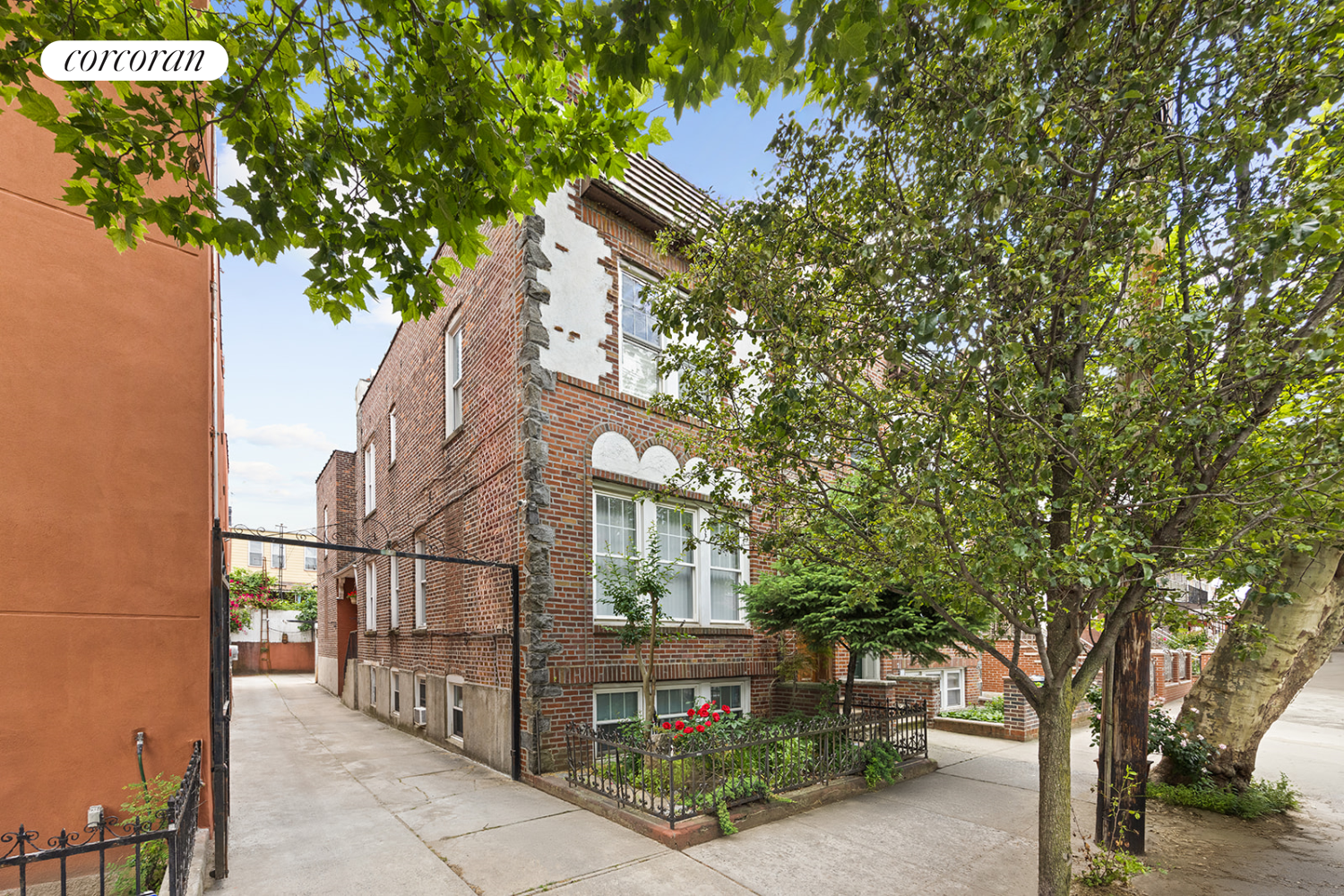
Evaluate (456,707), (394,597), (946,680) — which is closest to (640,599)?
(456,707)

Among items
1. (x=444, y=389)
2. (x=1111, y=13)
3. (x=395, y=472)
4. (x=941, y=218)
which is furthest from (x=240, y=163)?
(x=395, y=472)

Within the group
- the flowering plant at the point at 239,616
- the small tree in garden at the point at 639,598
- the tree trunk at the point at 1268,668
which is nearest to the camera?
the tree trunk at the point at 1268,668

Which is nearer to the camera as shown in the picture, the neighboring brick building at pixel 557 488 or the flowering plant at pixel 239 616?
the neighboring brick building at pixel 557 488

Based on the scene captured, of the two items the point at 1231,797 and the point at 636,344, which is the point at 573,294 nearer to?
the point at 636,344

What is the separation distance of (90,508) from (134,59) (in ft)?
10.8

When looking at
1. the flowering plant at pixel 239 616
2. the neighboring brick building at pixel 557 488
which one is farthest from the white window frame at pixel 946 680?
the flowering plant at pixel 239 616

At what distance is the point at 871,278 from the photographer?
409cm

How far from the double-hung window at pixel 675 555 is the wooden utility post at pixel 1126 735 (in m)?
4.68

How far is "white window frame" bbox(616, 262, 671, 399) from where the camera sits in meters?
10.0

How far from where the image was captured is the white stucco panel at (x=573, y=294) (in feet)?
30.2

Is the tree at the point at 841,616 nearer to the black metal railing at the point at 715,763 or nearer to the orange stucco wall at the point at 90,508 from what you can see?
the black metal railing at the point at 715,763

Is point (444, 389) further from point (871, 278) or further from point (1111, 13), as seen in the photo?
point (1111, 13)

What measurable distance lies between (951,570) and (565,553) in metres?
5.36

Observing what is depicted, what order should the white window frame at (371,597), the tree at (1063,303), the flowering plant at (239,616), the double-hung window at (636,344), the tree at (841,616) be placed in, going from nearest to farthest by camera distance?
the tree at (1063,303), the tree at (841,616), the double-hung window at (636,344), the white window frame at (371,597), the flowering plant at (239,616)
